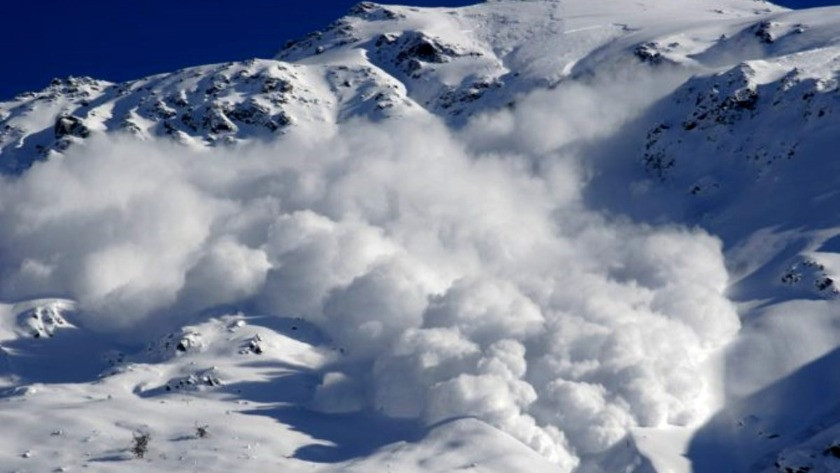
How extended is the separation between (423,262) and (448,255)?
5228mm

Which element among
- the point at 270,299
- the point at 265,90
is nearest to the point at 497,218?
the point at 270,299

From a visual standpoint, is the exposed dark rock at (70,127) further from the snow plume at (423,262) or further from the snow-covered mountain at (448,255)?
the snow plume at (423,262)

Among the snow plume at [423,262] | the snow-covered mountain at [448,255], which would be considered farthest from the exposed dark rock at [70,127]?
the snow plume at [423,262]

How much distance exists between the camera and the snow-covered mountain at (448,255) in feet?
221

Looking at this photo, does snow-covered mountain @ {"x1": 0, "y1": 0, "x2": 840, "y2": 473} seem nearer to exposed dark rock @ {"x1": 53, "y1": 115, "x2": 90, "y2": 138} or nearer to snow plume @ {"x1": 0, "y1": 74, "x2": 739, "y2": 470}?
snow plume @ {"x1": 0, "y1": 74, "x2": 739, "y2": 470}

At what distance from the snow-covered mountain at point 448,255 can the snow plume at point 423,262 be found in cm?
43

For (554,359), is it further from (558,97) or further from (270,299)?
(558,97)

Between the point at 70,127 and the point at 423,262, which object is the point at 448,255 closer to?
the point at 423,262

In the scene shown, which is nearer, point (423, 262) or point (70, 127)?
point (423, 262)

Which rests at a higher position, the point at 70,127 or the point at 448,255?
the point at 70,127

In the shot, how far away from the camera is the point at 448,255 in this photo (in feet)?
371

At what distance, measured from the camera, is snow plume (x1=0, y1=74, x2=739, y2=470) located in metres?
74.8

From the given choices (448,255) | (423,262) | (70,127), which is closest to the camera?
(423,262)

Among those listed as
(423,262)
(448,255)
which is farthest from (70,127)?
(423,262)
